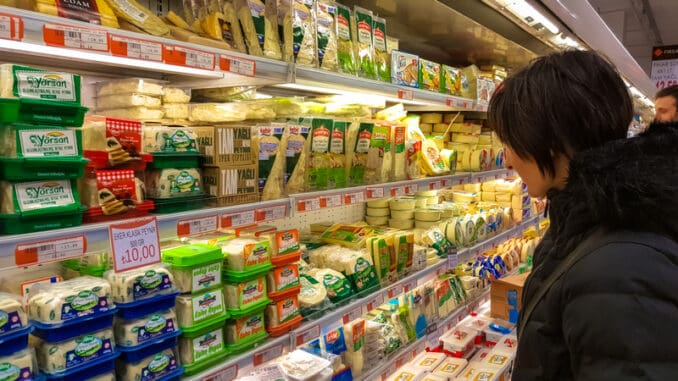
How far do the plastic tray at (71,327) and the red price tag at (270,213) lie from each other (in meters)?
0.48

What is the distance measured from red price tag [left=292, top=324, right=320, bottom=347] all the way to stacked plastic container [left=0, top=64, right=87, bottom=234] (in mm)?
853

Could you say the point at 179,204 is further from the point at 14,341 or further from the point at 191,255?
the point at 14,341

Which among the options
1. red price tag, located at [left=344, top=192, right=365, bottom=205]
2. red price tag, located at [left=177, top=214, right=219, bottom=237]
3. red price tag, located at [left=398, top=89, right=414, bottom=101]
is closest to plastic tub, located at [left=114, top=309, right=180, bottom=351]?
red price tag, located at [left=177, top=214, right=219, bottom=237]

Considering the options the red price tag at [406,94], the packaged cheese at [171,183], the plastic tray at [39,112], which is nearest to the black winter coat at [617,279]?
the packaged cheese at [171,183]

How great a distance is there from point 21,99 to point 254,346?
3.21ft

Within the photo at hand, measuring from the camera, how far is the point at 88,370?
47.9 inches

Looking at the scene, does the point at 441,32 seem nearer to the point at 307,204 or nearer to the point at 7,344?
the point at 307,204

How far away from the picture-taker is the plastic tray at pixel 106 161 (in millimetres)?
1210

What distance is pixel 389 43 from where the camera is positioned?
2.37 meters

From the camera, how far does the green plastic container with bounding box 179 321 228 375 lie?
4.70 ft

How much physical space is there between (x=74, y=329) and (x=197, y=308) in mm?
346

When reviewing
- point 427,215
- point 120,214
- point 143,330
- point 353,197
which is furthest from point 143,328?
point 427,215

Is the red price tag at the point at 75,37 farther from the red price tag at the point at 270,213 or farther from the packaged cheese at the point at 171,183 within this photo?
the red price tag at the point at 270,213

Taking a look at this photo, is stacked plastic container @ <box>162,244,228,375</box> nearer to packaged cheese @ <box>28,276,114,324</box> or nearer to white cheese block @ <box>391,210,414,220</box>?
packaged cheese @ <box>28,276,114,324</box>
